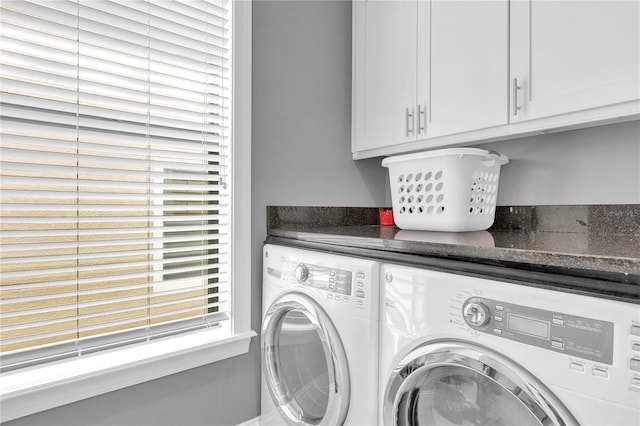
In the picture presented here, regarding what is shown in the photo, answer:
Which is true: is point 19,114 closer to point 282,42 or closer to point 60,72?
point 60,72

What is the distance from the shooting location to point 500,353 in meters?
0.82

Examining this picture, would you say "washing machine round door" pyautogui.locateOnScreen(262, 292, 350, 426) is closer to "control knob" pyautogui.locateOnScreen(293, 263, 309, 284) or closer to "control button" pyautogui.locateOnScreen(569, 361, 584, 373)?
"control knob" pyautogui.locateOnScreen(293, 263, 309, 284)

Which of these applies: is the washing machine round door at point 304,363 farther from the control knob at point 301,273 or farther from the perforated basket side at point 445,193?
the perforated basket side at point 445,193

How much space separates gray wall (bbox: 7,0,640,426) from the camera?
1.39 metres

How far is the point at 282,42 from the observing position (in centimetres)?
182

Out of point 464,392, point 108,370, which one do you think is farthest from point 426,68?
point 108,370

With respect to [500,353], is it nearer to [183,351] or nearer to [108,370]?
[183,351]

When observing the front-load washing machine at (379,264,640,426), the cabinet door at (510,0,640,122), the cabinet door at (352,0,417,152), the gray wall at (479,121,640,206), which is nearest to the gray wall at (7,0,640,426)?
the gray wall at (479,121,640,206)

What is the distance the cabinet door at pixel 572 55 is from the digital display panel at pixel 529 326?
78 centimetres

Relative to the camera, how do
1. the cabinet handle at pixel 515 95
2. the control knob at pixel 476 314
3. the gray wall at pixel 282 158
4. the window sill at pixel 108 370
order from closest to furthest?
the control knob at pixel 476 314, the window sill at pixel 108 370, the cabinet handle at pixel 515 95, the gray wall at pixel 282 158

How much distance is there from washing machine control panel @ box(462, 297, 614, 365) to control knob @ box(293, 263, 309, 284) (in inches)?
24.8

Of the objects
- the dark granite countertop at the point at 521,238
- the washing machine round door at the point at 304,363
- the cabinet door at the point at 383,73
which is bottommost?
the washing machine round door at the point at 304,363

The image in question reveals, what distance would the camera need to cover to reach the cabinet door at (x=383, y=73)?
1.67m

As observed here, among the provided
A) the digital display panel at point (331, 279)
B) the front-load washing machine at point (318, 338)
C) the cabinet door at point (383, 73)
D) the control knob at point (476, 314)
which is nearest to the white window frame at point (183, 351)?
the front-load washing machine at point (318, 338)
